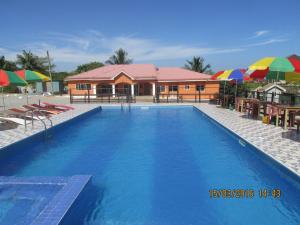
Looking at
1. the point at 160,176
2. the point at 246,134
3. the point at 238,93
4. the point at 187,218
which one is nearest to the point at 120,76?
the point at 238,93

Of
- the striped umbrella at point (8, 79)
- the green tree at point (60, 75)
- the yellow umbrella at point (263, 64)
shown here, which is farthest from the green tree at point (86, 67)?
the yellow umbrella at point (263, 64)

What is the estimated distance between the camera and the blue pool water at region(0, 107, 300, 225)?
489cm

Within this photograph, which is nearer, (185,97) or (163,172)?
(163,172)

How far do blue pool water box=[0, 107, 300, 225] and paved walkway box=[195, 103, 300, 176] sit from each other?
254 millimetres

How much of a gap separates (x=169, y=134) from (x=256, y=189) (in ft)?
19.5

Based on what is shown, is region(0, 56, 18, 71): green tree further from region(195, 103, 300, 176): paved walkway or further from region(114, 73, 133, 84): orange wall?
region(195, 103, 300, 176): paved walkway

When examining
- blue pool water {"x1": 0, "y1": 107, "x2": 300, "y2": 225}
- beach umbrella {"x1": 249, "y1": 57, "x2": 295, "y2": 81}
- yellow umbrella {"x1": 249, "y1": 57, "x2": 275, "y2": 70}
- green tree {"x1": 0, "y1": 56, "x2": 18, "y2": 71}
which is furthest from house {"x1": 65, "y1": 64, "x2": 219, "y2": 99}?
green tree {"x1": 0, "y1": 56, "x2": 18, "y2": 71}

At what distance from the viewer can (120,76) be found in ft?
93.8

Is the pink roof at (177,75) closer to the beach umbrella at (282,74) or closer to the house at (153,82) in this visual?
the house at (153,82)

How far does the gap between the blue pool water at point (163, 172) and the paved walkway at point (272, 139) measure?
0.83 ft

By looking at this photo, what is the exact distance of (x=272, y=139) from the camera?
8.41m

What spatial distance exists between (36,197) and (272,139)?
7215 millimetres

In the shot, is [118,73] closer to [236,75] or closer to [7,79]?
[236,75]
